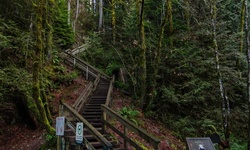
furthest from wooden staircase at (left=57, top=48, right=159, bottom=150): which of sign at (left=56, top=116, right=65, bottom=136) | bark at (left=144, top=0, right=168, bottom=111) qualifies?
bark at (left=144, top=0, right=168, bottom=111)

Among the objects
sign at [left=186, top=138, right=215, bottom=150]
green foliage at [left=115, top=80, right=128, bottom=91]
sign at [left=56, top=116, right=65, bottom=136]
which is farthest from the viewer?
green foliage at [left=115, top=80, right=128, bottom=91]

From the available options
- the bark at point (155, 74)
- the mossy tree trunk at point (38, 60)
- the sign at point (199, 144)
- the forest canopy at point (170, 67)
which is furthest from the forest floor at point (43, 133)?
the sign at point (199, 144)

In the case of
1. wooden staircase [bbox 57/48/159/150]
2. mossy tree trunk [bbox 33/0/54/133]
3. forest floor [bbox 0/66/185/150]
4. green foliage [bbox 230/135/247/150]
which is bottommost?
green foliage [bbox 230/135/247/150]

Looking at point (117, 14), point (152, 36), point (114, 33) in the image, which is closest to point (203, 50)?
point (152, 36)

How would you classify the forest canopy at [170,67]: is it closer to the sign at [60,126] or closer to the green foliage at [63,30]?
the sign at [60,126]

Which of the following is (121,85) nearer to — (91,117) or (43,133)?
(91,117)

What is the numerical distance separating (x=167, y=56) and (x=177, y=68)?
1.03 m

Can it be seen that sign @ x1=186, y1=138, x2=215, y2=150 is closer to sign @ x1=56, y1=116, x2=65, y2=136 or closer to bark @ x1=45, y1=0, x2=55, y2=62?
sign @ x1=56, y1=116, x2=65, y2=136

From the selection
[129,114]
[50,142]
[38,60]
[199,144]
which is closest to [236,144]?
[129,114]

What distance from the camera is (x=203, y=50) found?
14.3m

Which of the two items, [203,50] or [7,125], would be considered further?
[203,50]

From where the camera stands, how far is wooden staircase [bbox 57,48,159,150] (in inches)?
242

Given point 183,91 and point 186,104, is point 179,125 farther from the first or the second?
point 183,91

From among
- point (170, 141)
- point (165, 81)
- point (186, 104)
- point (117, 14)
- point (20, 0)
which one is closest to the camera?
point (20, 0)
